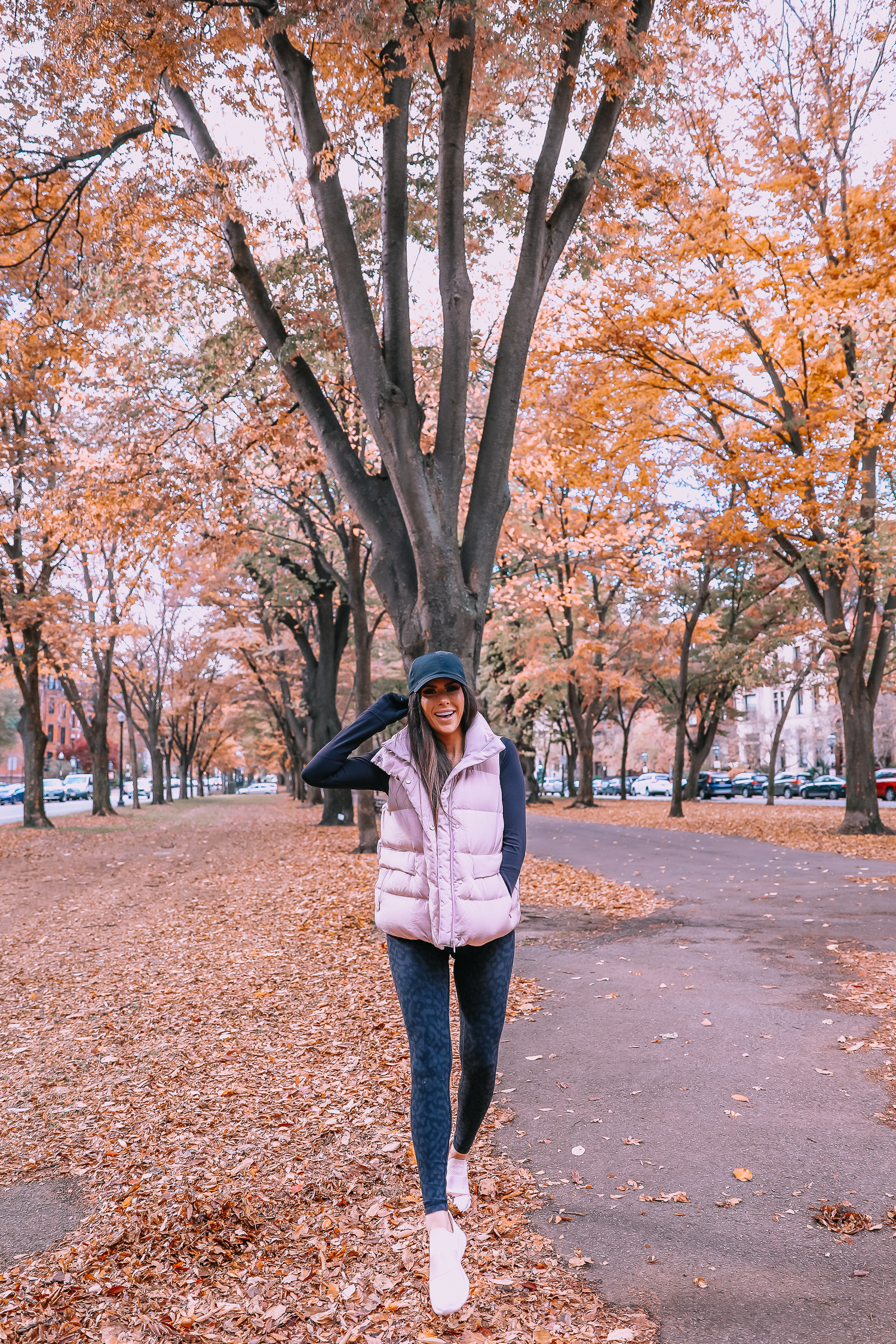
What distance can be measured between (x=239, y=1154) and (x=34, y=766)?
22.2 m

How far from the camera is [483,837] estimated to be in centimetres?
302

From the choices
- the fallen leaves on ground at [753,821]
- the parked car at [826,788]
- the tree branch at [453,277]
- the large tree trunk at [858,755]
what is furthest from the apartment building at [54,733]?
the tree branch at [453,277]

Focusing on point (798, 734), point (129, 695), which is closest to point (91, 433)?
point (129, 695)

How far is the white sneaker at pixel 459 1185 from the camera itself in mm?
3262


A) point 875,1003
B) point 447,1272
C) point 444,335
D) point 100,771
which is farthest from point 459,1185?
point 100,771

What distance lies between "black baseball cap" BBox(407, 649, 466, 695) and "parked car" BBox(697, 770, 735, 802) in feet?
141

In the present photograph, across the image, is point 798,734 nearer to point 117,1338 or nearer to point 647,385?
point 647,385

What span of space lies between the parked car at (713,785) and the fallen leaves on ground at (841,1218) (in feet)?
139

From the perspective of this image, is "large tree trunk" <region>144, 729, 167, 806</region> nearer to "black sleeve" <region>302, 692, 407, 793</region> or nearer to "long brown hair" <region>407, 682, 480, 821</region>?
"black sleeve" <region>302, 692, 407, 793</region>

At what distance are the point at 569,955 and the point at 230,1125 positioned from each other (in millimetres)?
4011

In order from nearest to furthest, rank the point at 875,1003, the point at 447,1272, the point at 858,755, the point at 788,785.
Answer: the point at 447,1272
the point at 875,1003
the point at 858,755
the point at 788,785

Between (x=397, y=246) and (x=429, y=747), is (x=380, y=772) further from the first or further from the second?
(x=397, y=246)

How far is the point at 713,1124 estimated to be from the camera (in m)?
3.99

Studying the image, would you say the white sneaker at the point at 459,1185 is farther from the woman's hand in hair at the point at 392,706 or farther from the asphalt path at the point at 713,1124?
the woman's hand in hair at the point at 392,706
